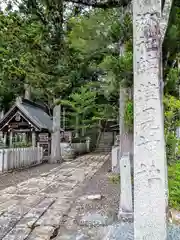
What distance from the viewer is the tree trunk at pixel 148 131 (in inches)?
95.7

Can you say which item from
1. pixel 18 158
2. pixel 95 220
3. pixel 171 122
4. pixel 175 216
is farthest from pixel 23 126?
pixel 175 216

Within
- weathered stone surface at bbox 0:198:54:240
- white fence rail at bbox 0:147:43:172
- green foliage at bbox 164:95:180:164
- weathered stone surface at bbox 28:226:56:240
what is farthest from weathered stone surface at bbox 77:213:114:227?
white fence rail at bbox 0:147:43:172

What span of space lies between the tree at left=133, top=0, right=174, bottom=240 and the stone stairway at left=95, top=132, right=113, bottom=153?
2324cm

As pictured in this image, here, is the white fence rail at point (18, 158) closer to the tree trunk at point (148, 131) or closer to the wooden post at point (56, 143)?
the wooden post at point (56, 143)

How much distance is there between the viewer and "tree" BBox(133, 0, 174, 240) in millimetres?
2432

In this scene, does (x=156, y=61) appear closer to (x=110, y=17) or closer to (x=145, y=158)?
(x=145, y=158)

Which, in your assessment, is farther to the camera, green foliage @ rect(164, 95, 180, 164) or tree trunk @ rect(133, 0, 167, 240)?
green foliage @ rect(164, 95, 180, 164)

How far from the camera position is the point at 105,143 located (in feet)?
91.5

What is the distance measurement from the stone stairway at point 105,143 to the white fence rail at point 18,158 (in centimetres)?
1254

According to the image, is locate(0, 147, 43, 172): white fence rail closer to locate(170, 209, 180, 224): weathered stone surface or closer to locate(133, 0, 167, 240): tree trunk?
locate(170, 209, 180, 224): weathered stone surface

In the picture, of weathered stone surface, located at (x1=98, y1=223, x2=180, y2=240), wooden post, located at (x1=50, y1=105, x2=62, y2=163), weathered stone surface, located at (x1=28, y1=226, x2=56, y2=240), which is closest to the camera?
weathered stone surface, located at (x1=98, y1=223, x2=180, y2=240)

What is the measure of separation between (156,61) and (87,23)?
6.64 metres

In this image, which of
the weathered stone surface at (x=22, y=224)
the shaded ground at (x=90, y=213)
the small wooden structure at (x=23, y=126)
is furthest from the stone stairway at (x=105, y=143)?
the weathered stone surface at (x=22, y=224)

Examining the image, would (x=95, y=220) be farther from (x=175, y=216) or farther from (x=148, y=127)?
(x=148, y=127)
